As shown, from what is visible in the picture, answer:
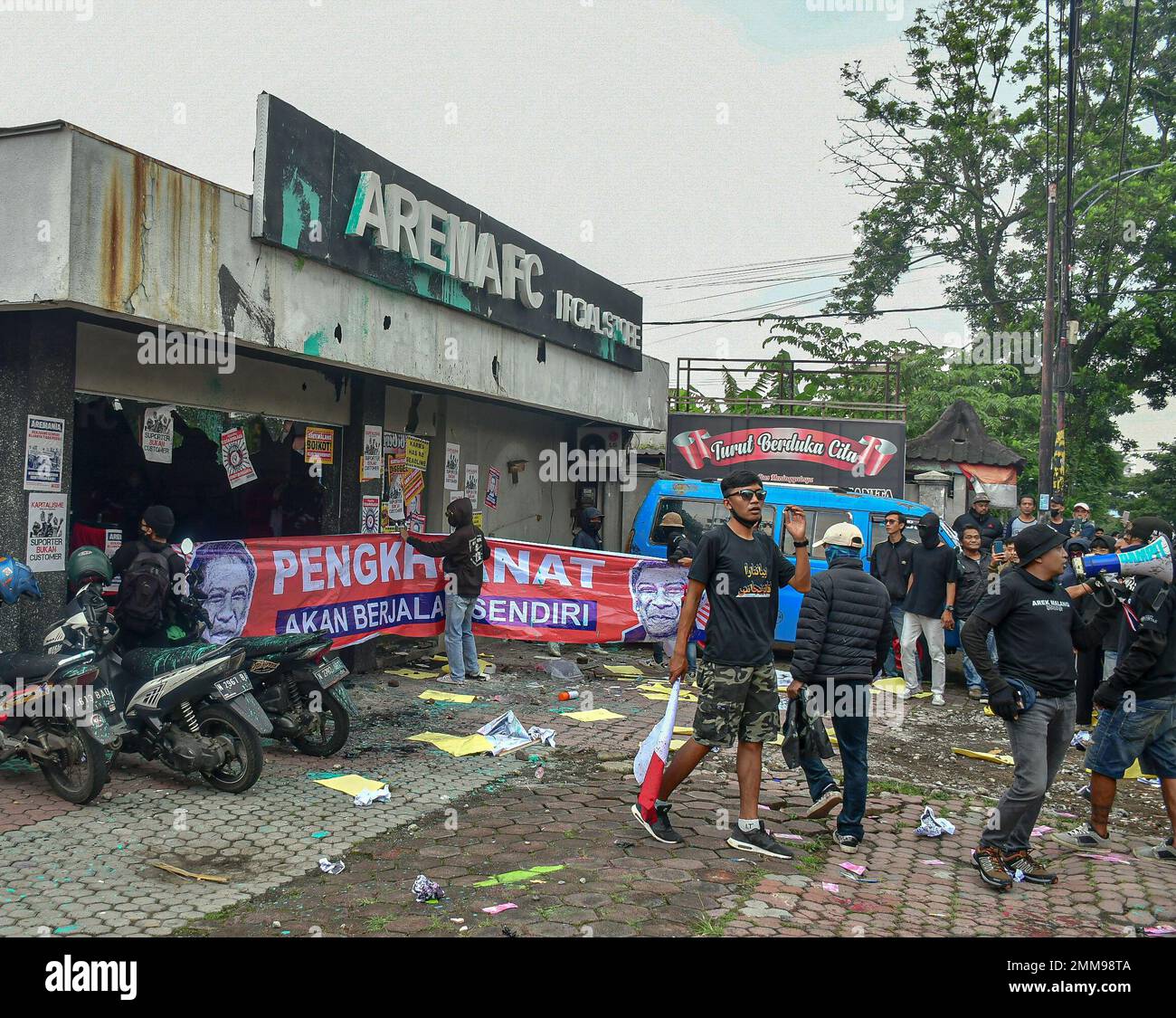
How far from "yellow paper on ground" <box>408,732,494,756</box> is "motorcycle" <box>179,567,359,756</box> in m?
0.77

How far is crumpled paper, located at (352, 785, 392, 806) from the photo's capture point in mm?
6141

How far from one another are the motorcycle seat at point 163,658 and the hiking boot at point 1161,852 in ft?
18.9

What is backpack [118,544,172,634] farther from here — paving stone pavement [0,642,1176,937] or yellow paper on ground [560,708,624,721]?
yellow paper on ground [560,708,624,721]

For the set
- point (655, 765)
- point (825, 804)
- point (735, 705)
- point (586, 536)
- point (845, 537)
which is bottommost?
point (825, 804)

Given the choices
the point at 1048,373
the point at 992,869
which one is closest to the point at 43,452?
the point at 992,869

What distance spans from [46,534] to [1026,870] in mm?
6582

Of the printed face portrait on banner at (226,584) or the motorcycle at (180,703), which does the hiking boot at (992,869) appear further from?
the printed face portrait on banner at (226,584)

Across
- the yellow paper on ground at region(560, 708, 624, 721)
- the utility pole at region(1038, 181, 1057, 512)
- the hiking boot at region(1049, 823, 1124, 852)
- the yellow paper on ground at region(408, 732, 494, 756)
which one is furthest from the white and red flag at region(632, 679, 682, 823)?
the utility pole at region(1038, 181, 1057, 512)

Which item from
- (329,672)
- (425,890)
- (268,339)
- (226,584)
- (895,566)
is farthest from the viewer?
(895,566)

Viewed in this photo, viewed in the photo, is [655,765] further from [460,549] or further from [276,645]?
[460,549]

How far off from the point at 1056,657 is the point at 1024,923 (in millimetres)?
1367

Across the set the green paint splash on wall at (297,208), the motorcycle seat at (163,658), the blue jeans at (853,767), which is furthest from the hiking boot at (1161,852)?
the green paint splash on wall at (297,208)

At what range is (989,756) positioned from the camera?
→ 819cm

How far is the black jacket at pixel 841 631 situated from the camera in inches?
218
